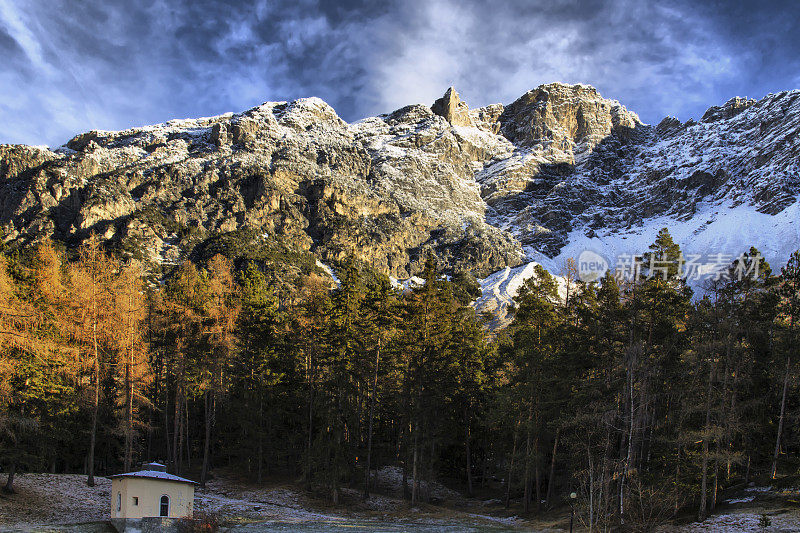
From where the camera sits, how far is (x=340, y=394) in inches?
1193

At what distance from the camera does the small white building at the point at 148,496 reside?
66.2ft

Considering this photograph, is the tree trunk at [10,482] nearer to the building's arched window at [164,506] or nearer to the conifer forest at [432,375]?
the conifer forest at [432,375]

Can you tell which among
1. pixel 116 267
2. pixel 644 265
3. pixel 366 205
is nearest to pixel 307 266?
pixel 366 205

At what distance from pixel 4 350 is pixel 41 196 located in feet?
540

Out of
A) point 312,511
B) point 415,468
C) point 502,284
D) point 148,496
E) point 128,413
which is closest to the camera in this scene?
point 148,496

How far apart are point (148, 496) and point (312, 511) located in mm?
9616

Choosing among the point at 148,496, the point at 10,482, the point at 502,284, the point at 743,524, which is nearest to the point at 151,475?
the point at 148,496

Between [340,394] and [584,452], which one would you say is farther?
[340,394]

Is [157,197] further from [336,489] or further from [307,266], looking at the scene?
[336,489]

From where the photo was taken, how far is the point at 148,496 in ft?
67.0

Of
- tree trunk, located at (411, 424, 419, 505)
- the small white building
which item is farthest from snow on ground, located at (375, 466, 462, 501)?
the small white building

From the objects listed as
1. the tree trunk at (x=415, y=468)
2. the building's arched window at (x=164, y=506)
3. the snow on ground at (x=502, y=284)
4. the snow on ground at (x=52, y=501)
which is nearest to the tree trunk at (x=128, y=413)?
the snow on ground at (x=52, y=501)

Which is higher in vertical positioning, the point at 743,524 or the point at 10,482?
the point at 743,524

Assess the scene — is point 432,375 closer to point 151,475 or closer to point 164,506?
point 164,506
